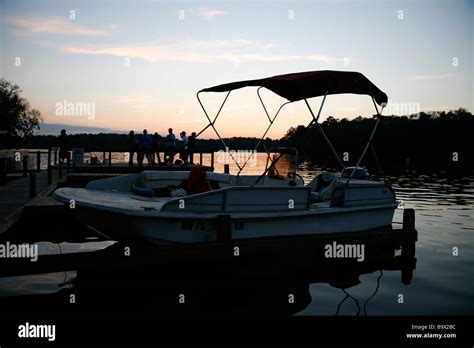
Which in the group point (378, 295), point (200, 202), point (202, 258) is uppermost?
point (200, 202)

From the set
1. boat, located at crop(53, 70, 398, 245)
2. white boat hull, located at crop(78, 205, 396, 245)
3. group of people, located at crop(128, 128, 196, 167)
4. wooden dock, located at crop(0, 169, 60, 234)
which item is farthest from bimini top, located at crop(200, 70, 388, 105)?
group of people, located at crop(128, 128, 196, 167)

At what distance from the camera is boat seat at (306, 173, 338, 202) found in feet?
46.4

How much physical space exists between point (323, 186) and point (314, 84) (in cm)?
359

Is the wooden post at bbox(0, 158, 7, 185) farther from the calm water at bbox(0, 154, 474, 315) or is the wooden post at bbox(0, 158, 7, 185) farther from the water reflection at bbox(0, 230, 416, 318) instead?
the water reflection at bbox(0, 230, 416, 318)

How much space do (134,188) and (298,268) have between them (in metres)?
Answer: 4.86

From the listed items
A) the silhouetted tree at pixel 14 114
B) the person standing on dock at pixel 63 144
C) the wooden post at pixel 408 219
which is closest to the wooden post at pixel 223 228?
the wooden post at pixel 408 219

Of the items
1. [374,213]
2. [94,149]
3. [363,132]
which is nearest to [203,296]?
[374,213]

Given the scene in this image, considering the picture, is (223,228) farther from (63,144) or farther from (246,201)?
(63,144)

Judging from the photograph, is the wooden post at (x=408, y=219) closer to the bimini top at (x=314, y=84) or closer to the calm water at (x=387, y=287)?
the calm water at (x=387, y=287)

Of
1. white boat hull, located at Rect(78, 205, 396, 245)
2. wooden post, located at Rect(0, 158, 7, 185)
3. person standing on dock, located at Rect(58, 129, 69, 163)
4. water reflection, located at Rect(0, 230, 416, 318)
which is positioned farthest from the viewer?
person standing on dock, located at Rect(58, 129, 69, 163)

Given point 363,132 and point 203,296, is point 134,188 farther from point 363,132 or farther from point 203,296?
point 363,132

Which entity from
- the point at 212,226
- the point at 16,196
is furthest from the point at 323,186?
the point at 16,196

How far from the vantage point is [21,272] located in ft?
24.9

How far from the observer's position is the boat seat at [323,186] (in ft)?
46.4
